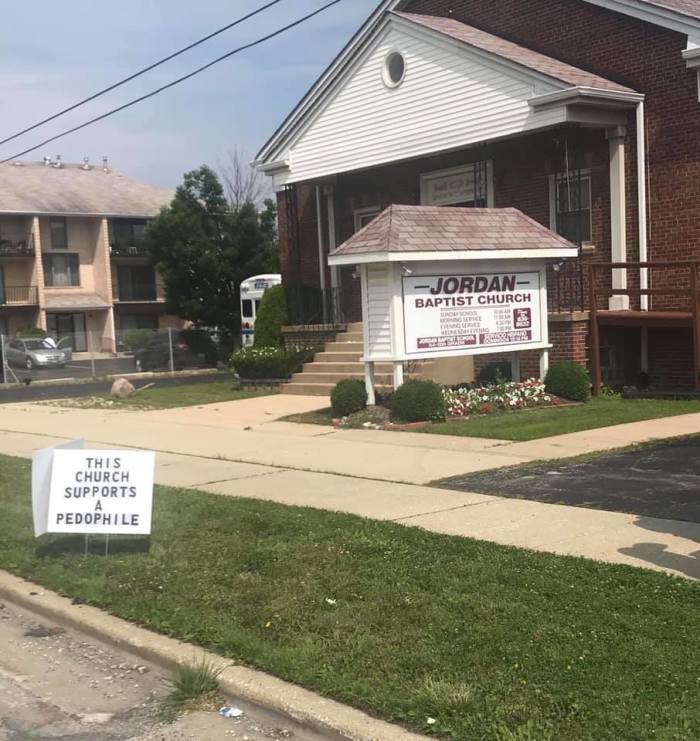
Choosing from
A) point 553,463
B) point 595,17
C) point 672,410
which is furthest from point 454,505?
point 595,17

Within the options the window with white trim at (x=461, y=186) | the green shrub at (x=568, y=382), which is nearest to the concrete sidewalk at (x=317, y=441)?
the green shrub at (x=568, y=382)

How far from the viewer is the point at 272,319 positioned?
1997 cm

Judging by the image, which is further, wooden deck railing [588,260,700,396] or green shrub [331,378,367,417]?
wooden deck railing [588,260,700,396]

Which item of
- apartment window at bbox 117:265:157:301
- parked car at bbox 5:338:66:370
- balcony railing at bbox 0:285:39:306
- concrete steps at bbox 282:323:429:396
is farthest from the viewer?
apartment window at bbox 117:265:157:301

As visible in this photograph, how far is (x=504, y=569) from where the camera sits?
5578 millimetres

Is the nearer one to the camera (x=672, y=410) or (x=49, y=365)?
(x=672, y=410)

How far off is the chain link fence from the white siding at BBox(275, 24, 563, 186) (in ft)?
35.6

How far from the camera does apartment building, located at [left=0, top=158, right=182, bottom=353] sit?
47.6 m

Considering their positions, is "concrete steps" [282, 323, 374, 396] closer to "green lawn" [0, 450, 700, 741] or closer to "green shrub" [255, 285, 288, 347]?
"green shrub" [255, 285, 288, 347]

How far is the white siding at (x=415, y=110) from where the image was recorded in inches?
649

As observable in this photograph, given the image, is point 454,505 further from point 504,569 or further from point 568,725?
point 568,725

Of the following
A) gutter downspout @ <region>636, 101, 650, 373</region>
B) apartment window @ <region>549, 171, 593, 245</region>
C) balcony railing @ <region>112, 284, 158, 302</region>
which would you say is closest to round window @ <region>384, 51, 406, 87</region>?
apartment window @ <region>549, 171, 593, 245</region>

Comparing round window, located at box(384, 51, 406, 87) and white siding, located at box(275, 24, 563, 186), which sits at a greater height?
round window, located at box(384, 51, 406, 87)

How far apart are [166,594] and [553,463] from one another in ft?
16.0
